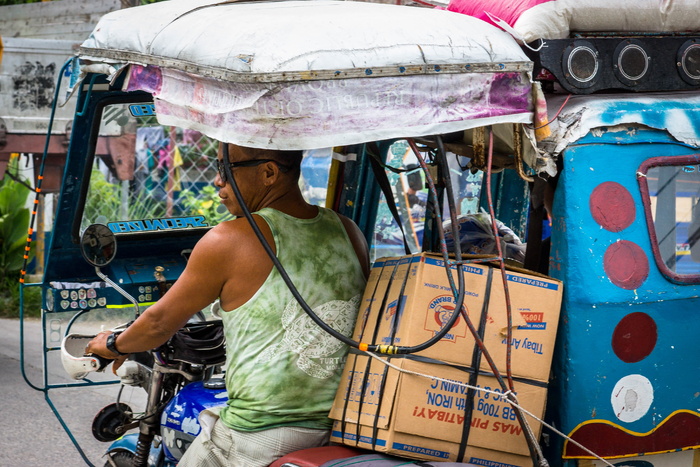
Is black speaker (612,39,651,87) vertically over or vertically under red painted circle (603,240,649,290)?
over

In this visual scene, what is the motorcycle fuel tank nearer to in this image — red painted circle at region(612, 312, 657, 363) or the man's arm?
the man's arm

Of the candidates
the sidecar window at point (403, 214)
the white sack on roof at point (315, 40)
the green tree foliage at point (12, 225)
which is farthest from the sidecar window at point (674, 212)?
the green tree foliage at point (12, 225)

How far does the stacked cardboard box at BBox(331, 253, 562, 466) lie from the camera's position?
91.1 inches

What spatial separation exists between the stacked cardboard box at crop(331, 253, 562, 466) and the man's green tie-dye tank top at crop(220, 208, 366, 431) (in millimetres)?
218

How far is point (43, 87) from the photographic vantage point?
9.27m

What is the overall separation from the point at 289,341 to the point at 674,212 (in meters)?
1.25

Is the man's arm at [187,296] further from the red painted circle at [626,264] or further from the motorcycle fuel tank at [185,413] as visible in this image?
the red painted circle at [626,264]

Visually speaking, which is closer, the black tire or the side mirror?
the black tire

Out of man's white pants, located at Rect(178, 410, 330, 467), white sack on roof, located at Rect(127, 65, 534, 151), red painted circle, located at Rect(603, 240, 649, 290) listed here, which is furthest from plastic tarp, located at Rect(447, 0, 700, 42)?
man's white pants, located at Rect(178, 410, 330, 467)

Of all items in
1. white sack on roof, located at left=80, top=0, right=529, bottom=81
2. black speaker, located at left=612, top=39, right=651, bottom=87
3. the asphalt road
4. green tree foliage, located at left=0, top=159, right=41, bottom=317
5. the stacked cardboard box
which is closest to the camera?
white sack on roof, located at left=80, top=0, right=529, bottom=81

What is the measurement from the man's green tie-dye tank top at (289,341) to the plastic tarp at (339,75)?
48 cm

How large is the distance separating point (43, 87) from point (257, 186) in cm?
732

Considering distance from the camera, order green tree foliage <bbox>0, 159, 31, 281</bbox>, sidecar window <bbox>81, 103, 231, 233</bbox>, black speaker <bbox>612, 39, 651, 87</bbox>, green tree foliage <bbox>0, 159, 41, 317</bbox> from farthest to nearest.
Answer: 1. green tree foliage <bbox>0, 159, 31, 281</bbox>
2. green tree foliage <bbox>0, 159, 41, 317</bbox>
3. sidecar window <bbox>81, 103, 231, 233</bbox>
4. black speaker <bbox>612, 39, 651, 87</bbox>

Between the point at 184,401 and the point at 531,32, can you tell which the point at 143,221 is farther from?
the point at 531,32
